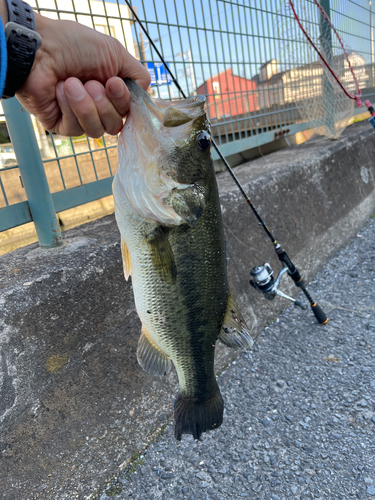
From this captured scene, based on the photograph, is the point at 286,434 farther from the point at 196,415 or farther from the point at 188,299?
the point at 188,299

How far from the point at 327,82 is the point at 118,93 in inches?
183

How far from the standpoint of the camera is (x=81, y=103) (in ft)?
4.11

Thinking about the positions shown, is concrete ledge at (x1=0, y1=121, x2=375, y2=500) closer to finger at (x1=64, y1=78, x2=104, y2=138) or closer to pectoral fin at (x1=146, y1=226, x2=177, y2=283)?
pectoral fin at (x1=146, y1=226, x2=177, y2=283)

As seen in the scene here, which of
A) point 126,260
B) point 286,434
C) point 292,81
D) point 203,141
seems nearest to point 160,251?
point 126,260

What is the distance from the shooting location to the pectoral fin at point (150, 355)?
157 cm

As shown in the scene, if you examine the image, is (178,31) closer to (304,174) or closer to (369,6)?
(304,174)

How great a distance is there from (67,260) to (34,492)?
110 cm

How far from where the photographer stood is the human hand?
1256mm

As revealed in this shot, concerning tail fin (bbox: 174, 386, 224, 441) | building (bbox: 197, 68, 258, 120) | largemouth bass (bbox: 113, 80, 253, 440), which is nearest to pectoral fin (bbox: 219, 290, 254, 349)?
largemouth bass (bbox: 113, 80, 253, 440)

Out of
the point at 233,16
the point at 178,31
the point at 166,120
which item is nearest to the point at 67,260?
the point at 166,120

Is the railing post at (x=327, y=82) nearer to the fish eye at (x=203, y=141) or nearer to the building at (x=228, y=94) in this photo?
the building at (x=228, y=94)

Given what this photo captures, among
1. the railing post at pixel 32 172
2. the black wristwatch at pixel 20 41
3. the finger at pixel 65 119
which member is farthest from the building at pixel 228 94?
the black wristwatch at pixel 20 41

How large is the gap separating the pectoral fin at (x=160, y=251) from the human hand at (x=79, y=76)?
1.47 ft

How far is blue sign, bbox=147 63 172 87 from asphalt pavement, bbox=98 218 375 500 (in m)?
2.18
